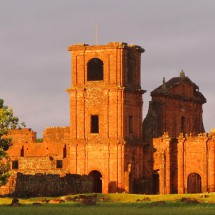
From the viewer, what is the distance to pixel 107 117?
250 feet

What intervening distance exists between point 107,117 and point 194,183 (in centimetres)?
964

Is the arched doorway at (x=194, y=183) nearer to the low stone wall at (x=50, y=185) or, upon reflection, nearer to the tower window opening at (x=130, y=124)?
the tower window opening at (x=130, y=124)

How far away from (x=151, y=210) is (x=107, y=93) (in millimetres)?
29082

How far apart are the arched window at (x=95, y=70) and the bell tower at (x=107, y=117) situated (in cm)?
28

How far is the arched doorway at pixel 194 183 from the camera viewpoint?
7938cm

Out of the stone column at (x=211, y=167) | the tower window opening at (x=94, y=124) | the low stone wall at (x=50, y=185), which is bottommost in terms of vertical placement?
the low stone wall at (x=50, y=185)

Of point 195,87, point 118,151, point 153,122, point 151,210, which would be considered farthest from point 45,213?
point 195,87

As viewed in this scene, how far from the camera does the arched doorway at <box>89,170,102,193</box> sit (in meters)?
77.1

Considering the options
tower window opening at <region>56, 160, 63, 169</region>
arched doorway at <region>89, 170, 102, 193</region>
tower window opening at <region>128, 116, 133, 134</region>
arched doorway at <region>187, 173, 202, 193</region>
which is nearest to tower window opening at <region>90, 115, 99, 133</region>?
tower window opening at <region>128, 116, 133, 134</region>

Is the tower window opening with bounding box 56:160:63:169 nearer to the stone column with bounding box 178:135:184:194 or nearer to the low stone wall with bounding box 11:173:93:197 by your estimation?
the low stone wall with bounding box 11:173:93:197

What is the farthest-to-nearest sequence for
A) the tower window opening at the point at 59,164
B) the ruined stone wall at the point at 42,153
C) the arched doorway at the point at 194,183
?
the tower window opening at the point at 59,164, the ruined stone wall at the point at 42,153, the arched doorway at the point at 194,183

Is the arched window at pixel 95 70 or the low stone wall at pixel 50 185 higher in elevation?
the arched window at pixel 95 70

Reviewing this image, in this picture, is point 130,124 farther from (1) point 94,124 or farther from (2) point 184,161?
(2) point 184,161

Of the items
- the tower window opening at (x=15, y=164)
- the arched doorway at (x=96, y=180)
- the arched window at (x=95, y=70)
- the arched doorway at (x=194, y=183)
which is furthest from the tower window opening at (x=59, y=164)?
the arched doorway at (x=194, y=183)
